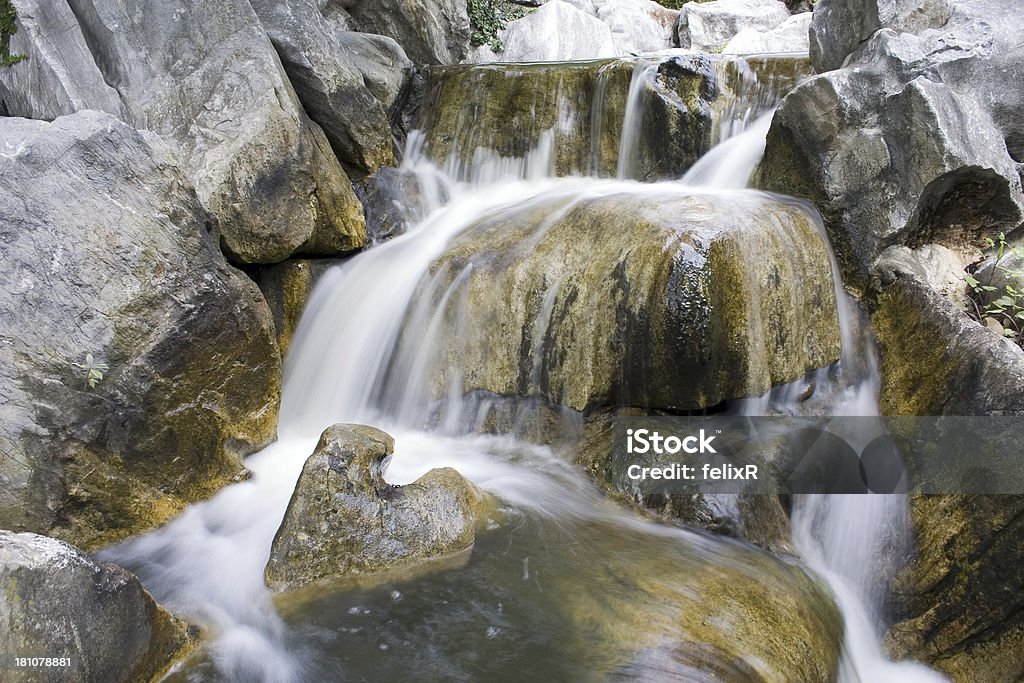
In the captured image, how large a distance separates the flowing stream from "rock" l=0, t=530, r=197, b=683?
0.99 feet

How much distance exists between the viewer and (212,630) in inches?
124

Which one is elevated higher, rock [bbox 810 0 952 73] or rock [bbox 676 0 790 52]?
rock [bbox 810 0 952 73]

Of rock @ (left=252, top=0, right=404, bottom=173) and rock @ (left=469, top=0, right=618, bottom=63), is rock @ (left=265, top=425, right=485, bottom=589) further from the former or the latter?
rock @ (left=469, top=0, right=618, bottom=63)

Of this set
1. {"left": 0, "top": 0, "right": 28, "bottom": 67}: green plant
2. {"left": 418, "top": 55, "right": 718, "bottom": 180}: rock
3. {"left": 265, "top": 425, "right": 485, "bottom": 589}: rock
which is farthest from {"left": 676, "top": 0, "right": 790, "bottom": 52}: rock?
{"left": 265, "top": 425, "right": 485, "bottom": 589}: rock

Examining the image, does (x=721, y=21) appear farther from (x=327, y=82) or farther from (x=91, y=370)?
(x=91, y=370)

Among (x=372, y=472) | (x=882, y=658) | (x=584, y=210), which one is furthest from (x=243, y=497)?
(x=882, y=658)

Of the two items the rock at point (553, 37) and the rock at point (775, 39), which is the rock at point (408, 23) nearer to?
the rock at point (553, 37)

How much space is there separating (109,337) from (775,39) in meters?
12.0

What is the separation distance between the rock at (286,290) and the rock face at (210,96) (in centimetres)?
23

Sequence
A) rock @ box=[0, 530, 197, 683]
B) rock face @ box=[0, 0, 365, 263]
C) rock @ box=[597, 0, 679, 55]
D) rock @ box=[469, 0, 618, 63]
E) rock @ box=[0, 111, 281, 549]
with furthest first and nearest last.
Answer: rock @ box=[597, 0, 679, 55] < rock @ box=[469, 0, 618, 63] < rock face @ box=[0, 0, 365, 263] < rock @ box=[0, 111, 281, 549] < rock @ box=[0, 530, 197, 683]

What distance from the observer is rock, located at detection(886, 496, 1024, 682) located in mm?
3186

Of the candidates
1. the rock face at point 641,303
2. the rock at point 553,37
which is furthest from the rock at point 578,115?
the rock at point 553,37

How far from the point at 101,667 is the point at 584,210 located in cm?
397

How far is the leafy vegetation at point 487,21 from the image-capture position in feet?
38.3
